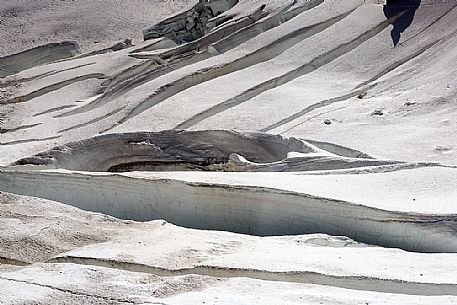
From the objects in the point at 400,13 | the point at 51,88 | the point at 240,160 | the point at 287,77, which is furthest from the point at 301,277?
the point at 51,88

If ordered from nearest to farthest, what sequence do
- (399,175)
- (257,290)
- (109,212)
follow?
(257,290) < (399,175) < (109,212)

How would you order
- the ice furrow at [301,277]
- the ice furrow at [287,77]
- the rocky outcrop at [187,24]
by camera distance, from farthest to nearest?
1. the rocky outcrop at [187,24]
2. the ice furrow at [287,77]
3. the ice furrow at [301,277]

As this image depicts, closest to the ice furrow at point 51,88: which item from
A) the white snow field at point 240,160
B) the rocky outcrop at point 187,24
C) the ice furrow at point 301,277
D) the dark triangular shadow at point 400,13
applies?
the white snow field at point 240,160

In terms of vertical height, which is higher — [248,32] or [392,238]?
[248,32]

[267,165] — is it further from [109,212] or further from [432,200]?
[432,200]

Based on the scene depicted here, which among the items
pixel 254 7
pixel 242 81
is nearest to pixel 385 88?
pixel 242 81

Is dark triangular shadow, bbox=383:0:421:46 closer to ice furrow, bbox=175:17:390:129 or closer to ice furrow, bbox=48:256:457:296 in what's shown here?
ice furrow, bbox=175:17:390:129

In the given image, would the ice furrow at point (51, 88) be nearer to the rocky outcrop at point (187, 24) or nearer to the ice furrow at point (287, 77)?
the rocky outcrop at point (187, 24)

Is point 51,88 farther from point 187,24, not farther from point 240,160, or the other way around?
point 240,160
